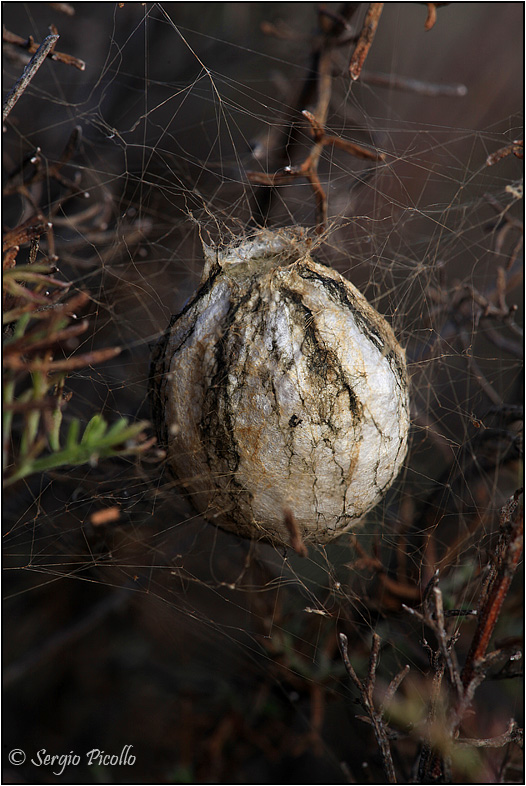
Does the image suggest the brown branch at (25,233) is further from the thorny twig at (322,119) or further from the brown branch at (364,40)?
the brown branch at (364,40)

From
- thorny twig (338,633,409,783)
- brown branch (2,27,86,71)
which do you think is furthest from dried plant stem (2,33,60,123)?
thorny twig (338,633,409,783)

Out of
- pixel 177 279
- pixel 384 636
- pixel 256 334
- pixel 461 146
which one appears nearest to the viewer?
pixel 256 334

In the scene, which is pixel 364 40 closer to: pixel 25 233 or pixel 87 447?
pixel 25 233

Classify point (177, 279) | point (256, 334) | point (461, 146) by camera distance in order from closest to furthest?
point (256, 334)
point (177, 279)
point (461, 146)

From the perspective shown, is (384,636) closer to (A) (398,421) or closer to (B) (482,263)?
(A) (398,421)

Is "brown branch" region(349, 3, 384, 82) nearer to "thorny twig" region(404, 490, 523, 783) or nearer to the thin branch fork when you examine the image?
the thin branch fork

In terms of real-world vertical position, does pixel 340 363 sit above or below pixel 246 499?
above

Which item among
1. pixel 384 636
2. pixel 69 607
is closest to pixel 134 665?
pixel 69 607
